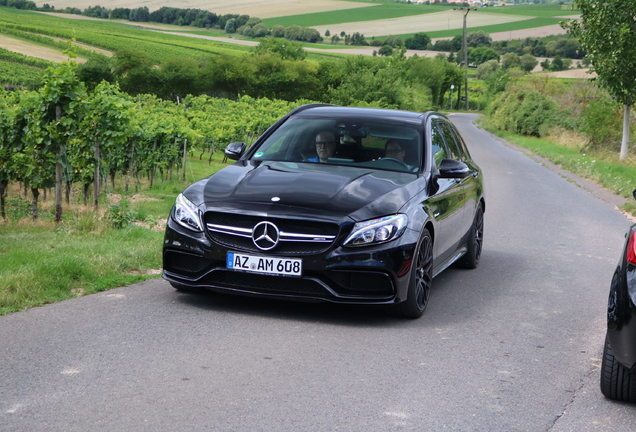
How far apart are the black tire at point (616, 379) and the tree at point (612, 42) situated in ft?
91.7

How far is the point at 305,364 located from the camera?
518 cm

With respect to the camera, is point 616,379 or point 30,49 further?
point 30,49

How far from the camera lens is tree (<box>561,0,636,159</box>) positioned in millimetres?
30469

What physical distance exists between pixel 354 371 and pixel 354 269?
1111 millimetres

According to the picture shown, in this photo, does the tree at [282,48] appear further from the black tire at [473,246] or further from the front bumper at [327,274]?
the front bumper at [327,274]

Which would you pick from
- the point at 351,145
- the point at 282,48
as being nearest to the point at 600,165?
the point at 351,145

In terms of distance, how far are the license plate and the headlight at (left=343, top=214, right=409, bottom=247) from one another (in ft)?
1.28

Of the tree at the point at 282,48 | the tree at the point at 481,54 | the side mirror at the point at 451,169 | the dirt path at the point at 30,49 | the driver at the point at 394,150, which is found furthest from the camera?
the tree at the point at 481,54

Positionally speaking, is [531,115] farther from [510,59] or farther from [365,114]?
[510,59]

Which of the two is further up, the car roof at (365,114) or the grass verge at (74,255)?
the car roof at (365,114)

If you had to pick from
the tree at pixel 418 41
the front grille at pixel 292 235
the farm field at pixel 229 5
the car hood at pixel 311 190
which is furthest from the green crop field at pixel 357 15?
the front grille at pixel 292 235

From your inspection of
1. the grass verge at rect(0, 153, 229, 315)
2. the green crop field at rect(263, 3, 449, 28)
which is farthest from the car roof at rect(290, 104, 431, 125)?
the green crop field at rect(263, 3, 449, 28)

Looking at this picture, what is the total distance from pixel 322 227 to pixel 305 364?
122 centimetres

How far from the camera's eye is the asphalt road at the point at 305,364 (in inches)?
167
